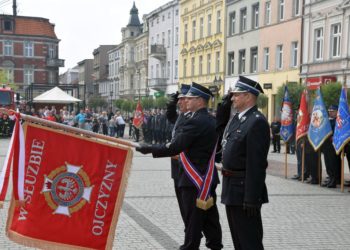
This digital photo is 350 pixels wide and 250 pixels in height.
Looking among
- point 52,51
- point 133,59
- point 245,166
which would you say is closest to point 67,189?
point 245,166

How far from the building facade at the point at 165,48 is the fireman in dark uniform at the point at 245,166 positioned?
51.2 meters

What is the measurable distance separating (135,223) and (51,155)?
2.95m

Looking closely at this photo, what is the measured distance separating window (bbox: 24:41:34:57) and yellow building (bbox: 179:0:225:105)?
3383 centimetres

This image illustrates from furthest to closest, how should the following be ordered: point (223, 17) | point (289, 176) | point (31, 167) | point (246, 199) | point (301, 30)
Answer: point (223, 17), point (301, 30), point (289, 176), point (31, 167), point (246, 199)

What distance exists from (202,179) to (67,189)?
4.97 feet

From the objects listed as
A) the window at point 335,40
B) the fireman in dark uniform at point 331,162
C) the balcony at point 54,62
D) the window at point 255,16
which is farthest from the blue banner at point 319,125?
the balcony at point 54,62

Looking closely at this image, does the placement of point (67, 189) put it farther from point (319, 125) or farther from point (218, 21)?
point (218, 21)

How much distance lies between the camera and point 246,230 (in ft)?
16.2

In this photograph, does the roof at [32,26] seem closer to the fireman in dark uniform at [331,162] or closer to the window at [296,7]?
the window at [296,7]

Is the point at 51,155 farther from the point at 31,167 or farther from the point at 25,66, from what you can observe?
the point at 25,66

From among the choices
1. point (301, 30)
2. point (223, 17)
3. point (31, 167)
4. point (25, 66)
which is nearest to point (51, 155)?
point (31, 167)

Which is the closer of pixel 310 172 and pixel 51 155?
pixel 51 155

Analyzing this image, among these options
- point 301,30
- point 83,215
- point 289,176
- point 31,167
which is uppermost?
point 301,30

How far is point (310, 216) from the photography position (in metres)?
8.77
